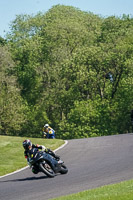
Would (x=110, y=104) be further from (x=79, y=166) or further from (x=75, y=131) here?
(x=79, y=166)

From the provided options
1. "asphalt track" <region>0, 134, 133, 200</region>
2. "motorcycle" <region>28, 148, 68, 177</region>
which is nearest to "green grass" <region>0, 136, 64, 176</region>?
"asphalt track" <region>0, 134, 133, 200</region>

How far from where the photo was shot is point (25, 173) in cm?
2019

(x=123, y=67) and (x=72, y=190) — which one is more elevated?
(x=123, y=67)

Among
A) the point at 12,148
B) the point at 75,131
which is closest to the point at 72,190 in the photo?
the point at 12,148

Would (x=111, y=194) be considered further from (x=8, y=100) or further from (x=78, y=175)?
(x=8, y=100)

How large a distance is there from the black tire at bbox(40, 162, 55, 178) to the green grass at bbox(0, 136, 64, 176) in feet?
11.9

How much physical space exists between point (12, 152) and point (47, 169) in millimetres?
9818

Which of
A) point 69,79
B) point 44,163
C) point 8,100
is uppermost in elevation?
point 69,79

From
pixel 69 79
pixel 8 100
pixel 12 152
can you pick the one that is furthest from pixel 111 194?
pixel 69 79

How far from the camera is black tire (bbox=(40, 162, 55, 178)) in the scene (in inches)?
686

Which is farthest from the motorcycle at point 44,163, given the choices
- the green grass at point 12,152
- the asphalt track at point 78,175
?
the green grass at point 12,152

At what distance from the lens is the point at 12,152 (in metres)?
27.2

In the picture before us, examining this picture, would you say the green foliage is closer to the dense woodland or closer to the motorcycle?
the dense woodland

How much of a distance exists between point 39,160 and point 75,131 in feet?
134
